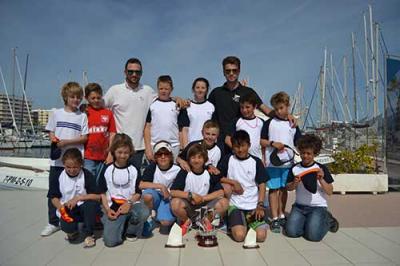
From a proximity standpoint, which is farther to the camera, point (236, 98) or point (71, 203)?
point (236, 98)

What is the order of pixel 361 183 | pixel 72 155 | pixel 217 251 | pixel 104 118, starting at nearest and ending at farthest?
pixel 217 251, pixel 72 155, pixel 104 118, pixel 361 183

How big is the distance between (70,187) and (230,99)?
2526 mm

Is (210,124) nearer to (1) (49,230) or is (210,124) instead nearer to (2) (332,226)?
(2) (332,226)

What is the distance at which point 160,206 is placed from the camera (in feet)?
15.1

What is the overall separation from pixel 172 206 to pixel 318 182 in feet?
6.44

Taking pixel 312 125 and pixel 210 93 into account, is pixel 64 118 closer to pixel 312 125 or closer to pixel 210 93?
pixel 210 93

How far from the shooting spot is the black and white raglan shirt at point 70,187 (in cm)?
423

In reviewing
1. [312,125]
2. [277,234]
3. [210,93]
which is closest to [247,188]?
[277,234]

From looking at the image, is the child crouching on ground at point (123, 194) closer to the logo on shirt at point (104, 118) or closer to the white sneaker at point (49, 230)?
the logo on shirt at point (104, 118)

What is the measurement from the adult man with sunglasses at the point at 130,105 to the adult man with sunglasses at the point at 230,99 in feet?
3.66

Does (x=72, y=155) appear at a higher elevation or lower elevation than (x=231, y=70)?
lower

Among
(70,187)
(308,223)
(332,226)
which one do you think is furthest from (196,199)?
(332,226)

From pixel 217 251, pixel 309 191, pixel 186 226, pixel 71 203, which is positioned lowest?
pixel 217 251

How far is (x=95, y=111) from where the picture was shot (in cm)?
474
